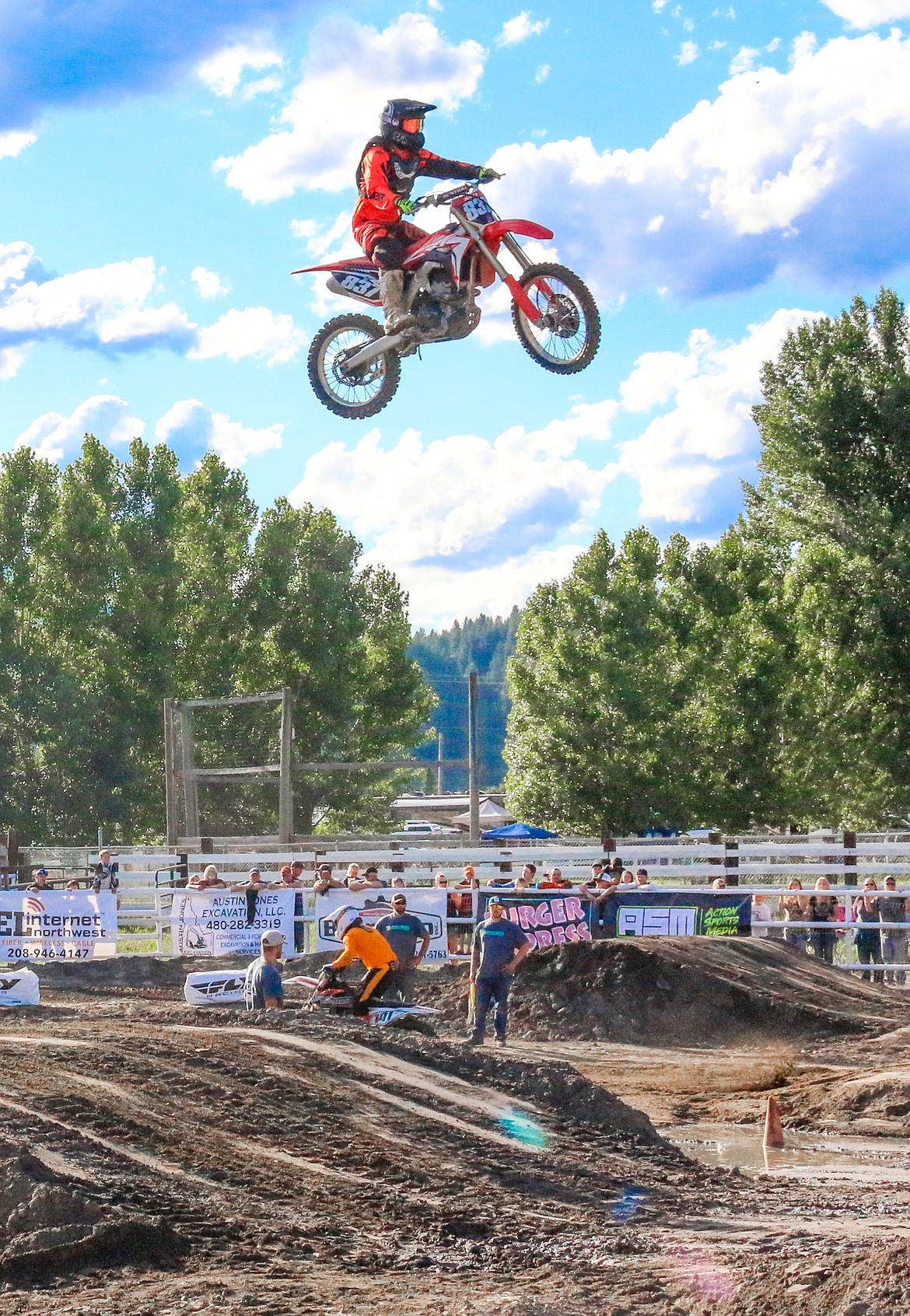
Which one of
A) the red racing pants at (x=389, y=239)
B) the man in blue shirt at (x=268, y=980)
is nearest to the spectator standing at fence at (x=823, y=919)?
the man in blue shirt at (x=268, y=980)

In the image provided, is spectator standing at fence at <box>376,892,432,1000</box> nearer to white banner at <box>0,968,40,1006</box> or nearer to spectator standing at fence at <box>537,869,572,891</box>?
white banner at <box>0,968,40,1006</box>

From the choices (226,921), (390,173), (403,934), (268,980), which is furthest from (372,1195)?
(226,921)

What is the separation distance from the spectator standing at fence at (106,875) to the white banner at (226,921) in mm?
2145

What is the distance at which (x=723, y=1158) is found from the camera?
12328mm

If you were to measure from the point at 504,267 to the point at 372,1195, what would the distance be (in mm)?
8220

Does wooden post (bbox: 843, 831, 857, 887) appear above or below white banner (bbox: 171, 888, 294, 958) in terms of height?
above

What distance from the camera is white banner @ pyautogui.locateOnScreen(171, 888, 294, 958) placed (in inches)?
897

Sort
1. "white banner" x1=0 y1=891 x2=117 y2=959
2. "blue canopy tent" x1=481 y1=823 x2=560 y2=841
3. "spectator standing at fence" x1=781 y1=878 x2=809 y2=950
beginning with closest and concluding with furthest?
"spectator standing at fence" x1=781 y1=878 x2=809 y2=950 → "white banner" x1=0 y1=891 x2=117 y2=959 → "blue canopy tent" x1=481 y1=823 x2=560 y2=841

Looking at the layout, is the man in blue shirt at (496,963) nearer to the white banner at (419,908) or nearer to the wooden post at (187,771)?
the white banner at (419,908)

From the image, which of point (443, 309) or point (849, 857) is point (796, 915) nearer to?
point (849, 857)

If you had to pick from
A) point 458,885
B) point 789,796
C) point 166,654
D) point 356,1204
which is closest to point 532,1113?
point 356,1204

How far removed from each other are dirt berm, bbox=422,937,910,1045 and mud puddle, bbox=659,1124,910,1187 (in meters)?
5.04

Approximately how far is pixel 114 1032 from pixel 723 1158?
5647 millimetres

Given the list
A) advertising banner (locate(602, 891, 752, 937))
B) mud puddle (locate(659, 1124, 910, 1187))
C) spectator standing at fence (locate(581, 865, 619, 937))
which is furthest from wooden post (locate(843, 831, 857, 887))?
mud puddle (locate(659, 1124, 910, 1187))
